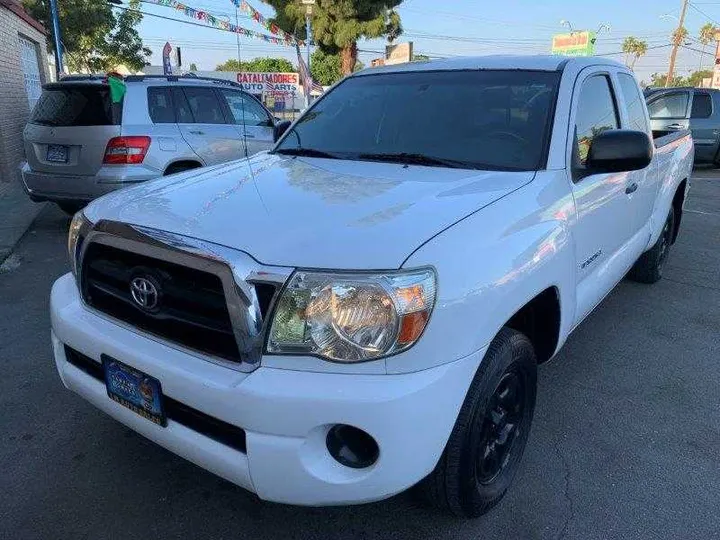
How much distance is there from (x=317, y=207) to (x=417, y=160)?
2.83 ft

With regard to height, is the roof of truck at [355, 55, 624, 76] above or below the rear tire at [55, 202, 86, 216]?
above

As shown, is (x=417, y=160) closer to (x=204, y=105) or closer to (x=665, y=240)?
(x=665, y=240)

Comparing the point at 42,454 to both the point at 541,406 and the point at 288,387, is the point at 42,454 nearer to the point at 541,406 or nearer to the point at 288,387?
the point at 288,387

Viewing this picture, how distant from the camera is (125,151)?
6.18m

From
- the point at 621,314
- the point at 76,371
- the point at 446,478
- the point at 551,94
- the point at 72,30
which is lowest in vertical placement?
the point at 621,314

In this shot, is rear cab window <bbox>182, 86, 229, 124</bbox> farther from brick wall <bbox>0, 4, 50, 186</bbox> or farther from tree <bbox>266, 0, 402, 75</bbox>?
tree <bbox>266, 0, 402, 75</bbox>

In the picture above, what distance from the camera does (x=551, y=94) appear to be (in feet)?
9.53

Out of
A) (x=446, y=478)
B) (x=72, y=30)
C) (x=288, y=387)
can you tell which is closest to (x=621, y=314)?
(x=446, y=478)

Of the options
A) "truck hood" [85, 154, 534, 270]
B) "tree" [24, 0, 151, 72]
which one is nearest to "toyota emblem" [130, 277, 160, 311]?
"truck hood" [85, 154, 534, 270]

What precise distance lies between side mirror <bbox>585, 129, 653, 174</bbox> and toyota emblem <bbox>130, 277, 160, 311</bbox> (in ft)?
6.66

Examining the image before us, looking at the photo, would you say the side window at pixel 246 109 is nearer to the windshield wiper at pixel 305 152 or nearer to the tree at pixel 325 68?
the windshield wiper at pixel 305 152

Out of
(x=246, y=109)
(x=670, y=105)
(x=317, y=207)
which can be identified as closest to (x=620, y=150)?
(x=317, y=207)

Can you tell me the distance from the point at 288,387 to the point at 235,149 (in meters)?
5.85

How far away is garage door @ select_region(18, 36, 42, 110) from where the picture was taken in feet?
42.9
